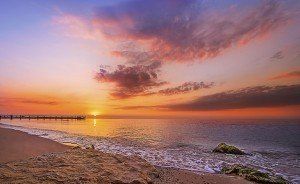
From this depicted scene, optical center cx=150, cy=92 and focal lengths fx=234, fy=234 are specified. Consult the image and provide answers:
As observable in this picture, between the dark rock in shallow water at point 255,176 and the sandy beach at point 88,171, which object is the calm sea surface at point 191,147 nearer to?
the dark rock in shallow water at point 255,176

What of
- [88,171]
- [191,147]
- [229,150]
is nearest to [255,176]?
[88,171]

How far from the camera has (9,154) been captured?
15484 millimetres

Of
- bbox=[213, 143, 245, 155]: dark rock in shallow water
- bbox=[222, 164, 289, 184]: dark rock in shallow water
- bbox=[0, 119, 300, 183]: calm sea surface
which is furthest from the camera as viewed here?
bbox=[213, 143, 245, 155]: dark rock in shallow water

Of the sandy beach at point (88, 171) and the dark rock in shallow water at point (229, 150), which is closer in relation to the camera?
the sandy beach at point (88, 171)

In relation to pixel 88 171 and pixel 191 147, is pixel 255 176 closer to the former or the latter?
pixel 88 171

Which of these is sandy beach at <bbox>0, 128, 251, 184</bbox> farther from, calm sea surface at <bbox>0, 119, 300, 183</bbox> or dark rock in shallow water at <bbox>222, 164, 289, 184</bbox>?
calm sea surface at <bbox>0, 119, 300, 183</bbox>

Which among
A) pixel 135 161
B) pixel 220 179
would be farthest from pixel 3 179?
pixel 220 179

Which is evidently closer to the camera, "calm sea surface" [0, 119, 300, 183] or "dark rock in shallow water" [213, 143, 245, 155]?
"calm sea surface" [0, 119, 300, 183]

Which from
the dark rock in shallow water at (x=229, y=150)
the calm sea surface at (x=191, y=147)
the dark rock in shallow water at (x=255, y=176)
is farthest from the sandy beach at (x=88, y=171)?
the dark rock in shallow water at (x=229, y=150)

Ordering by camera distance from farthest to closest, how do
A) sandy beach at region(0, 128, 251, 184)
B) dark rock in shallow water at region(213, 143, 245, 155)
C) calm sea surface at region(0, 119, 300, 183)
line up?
dark rock in shallow water at region(213, 143, 245, 155) < calm sea surface at region(0, 119, 300, 183) < sandy beach at region(0, 128, 251, 184)

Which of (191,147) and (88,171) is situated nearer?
(88,171)

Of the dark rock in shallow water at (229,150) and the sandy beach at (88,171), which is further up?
the sandy beach at (88,171)

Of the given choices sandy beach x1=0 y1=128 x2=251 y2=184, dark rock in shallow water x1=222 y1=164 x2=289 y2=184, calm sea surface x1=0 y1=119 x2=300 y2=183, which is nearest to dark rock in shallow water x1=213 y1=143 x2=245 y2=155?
calm sea surface x1=0 y1=119 x2=300 y2=183

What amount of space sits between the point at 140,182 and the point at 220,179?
581cm
